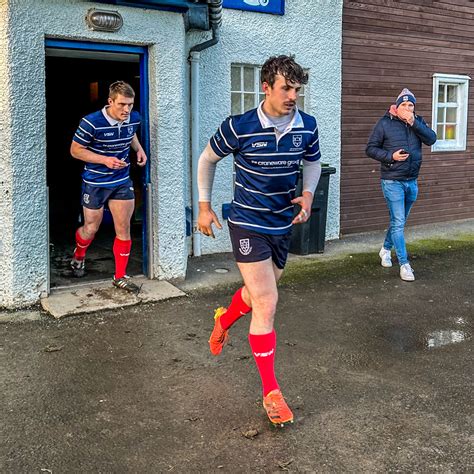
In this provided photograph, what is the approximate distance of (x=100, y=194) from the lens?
6.23 m

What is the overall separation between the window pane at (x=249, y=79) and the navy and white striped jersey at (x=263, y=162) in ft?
16.2

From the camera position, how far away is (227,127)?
375cm

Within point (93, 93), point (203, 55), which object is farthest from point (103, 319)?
point (93, 93)

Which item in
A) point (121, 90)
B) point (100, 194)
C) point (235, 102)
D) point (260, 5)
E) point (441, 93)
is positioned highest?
point (260, 5)

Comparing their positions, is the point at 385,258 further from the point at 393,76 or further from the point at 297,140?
the point at 297,140

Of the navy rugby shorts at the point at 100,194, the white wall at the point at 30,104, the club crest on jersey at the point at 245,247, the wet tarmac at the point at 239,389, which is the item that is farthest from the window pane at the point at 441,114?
the club crest on jersey at the point at 245,247

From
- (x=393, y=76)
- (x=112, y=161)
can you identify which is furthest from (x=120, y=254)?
→ (x=393, y=76)

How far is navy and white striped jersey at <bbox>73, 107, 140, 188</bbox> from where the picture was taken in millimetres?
5953

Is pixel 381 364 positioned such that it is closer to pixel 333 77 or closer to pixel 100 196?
pixel 100 196

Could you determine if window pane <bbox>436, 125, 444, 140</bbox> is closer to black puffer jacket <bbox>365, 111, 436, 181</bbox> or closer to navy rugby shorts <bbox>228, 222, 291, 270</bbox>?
black puffer jacket <bbox>365, 111, 436, 181</bbox>

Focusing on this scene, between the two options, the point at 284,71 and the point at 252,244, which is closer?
the point at 284,71

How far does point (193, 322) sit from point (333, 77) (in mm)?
5168

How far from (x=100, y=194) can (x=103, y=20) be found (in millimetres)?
1644

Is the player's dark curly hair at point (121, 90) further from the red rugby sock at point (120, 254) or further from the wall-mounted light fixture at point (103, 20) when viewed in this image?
the red rugby sock at point (120, 254)
